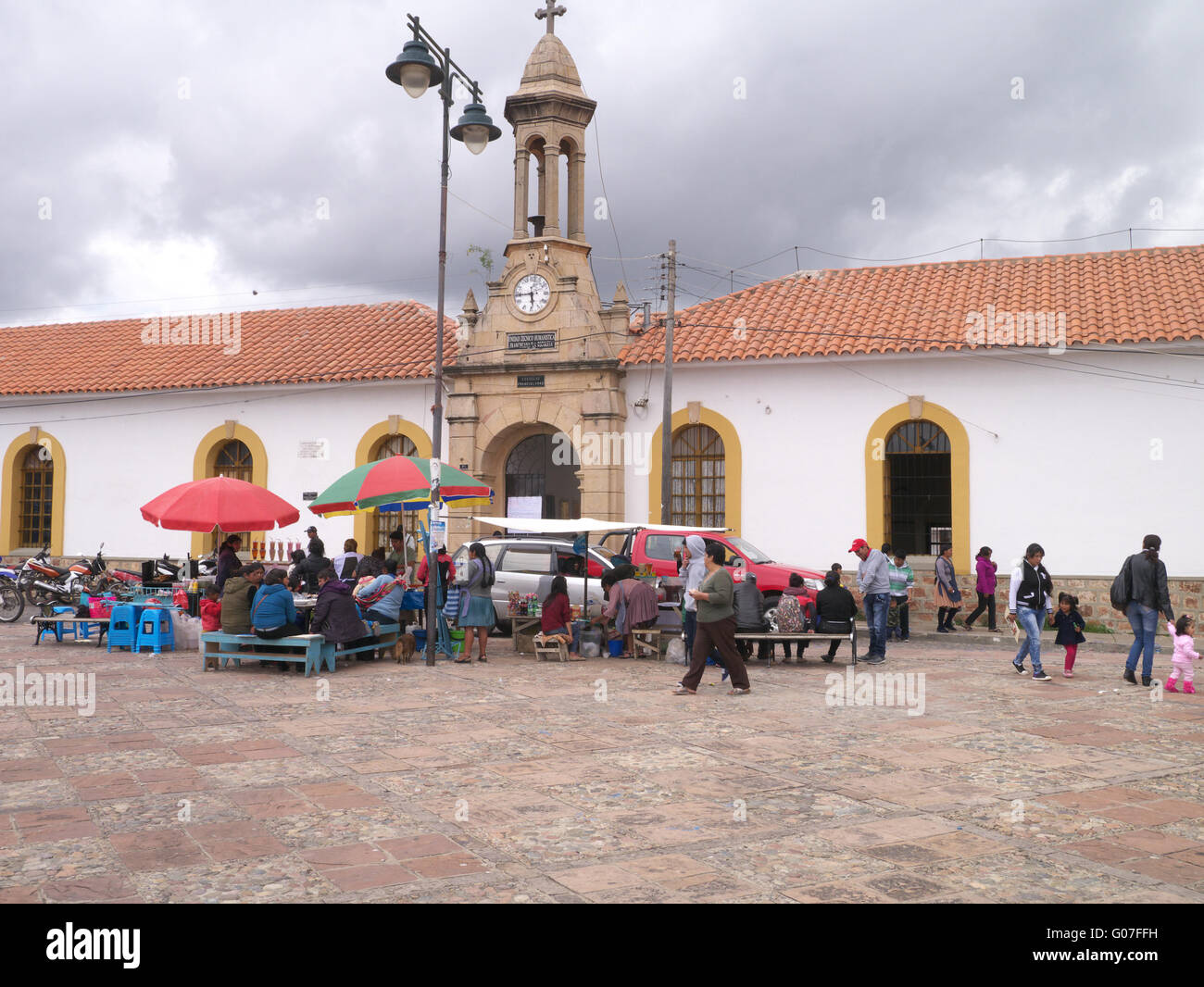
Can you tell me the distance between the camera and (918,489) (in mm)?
18297

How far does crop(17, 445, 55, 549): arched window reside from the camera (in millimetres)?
24672

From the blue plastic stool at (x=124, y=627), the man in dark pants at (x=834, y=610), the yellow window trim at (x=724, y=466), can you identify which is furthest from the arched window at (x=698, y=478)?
the blue plastic stool at (x=124, y=627)

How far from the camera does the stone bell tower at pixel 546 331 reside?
19.6 meters

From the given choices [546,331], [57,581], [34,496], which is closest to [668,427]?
[546,331]

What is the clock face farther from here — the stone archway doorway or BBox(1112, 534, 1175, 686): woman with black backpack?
BBox(1112, 534, 1175, 686): woman with black backpack

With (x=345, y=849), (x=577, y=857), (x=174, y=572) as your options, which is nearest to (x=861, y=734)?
(x=577, y=857)

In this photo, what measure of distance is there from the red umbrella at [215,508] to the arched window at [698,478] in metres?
7.88

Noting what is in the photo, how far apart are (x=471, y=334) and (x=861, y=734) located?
45.7ft

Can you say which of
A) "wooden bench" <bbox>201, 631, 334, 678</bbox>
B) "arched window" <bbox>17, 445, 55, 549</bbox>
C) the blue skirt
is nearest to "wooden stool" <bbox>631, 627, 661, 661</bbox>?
the blue skirt

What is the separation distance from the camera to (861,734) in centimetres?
856

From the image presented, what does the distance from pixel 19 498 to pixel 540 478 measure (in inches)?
534

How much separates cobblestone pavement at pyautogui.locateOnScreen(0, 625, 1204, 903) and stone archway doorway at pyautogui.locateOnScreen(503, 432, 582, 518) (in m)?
10.1

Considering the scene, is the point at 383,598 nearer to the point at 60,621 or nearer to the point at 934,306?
the point at 60,621
